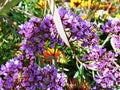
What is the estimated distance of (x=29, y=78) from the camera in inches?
40.8

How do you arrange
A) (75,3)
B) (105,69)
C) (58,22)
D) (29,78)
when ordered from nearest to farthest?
(58,22) < (29,78) < (105,69) < (75,3)

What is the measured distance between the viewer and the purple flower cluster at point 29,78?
1.03 meters

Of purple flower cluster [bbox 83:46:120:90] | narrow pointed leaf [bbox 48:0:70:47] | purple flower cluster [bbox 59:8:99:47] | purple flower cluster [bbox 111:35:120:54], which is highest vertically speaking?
narrow pointed leaf [bbox 48:0:70:47]

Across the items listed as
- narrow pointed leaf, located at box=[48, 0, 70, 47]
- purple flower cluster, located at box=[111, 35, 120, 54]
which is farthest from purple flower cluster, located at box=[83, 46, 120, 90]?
narrow pointed leaf, located at box=[48, 0, 70, 47]

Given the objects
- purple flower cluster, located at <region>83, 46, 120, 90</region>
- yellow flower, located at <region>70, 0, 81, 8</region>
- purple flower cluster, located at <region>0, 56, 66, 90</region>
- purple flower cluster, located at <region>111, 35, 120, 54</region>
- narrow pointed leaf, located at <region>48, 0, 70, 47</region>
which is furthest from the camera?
yellow flower, located at <region>70, 0, 81, 8</region>

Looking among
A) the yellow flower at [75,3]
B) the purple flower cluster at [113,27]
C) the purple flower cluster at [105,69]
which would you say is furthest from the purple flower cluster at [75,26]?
the yellow flower at [75,3]

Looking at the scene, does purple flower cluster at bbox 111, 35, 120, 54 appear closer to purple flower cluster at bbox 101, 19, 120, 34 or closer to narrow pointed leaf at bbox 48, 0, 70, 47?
purple flower cluster at bbox 101, 19, 120, 34

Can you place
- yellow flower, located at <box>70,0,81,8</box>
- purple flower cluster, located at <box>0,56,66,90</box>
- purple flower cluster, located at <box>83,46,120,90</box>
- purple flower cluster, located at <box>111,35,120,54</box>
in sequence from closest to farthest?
purple flower cluster, located at <box>0,56,66,90</box>
purple flower cluster, located at <box>83,46,120,90</box>
purple flower cluster, located at <box>111,35,120,54</box>
yellow flower, located at <box>70,0,81,8</box>

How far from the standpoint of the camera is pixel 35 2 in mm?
2082

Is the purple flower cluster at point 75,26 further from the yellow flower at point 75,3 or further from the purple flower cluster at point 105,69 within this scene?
Answer: the yellow flower at point 75,3

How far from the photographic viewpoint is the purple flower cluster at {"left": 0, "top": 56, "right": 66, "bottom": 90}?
1034mm

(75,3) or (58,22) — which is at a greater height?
(58,22)

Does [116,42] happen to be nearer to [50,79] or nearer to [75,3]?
[50,79]

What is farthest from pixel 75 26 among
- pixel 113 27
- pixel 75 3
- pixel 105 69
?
pixel 75 3
